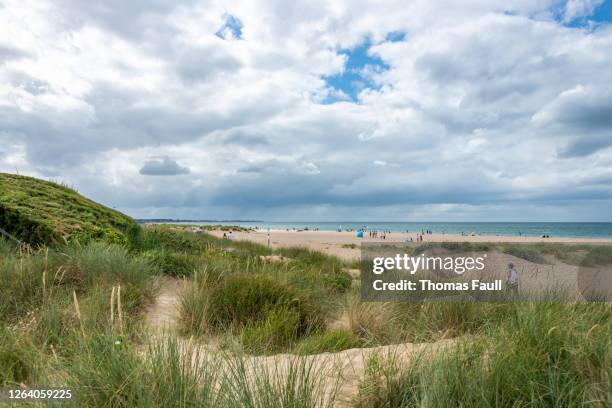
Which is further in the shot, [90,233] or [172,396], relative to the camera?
[90,233]

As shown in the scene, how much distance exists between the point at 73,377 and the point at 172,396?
0.83m

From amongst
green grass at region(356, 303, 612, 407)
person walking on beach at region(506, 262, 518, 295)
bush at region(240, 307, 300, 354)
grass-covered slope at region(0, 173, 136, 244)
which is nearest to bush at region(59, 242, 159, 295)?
grass-covered slope at region(0, 173, 136, 244)

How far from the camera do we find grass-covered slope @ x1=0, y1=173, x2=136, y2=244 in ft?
29.5

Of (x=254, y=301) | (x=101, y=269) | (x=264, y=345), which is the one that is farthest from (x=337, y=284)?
(x=101, y=269)

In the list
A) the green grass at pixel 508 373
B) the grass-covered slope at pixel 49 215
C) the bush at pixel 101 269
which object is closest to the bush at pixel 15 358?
the bush at pixel 101 269

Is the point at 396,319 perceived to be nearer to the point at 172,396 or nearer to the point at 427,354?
the point at 427,354

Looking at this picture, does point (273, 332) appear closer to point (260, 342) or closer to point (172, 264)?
point (260, 342)

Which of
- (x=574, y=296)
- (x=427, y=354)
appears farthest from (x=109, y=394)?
(x=574, y=296)

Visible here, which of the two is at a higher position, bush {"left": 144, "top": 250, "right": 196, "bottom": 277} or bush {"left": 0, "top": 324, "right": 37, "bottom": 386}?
bush {"left": 144, "top": 250, "right": 196, "bottom": 277}

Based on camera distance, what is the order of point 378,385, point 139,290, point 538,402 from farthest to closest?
1. point 139,290
2. point 378,385
3. point 538,402

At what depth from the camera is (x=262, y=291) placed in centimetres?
616

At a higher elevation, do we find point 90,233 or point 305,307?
point 90,233

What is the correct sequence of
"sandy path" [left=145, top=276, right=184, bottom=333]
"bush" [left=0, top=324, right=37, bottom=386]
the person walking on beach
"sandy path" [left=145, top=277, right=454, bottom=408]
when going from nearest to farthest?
"sandy path" [left=145, top=277, right=454, bottom=408], "bush" [left=0, top=324, right=37, bottom=386], "sandy path" [left=145, top=276, right=184, bottom=333], the person walking on beach

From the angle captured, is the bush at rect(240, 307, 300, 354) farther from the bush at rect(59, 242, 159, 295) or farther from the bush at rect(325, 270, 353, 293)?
the bush at rect(325, 270, 353, 293)
